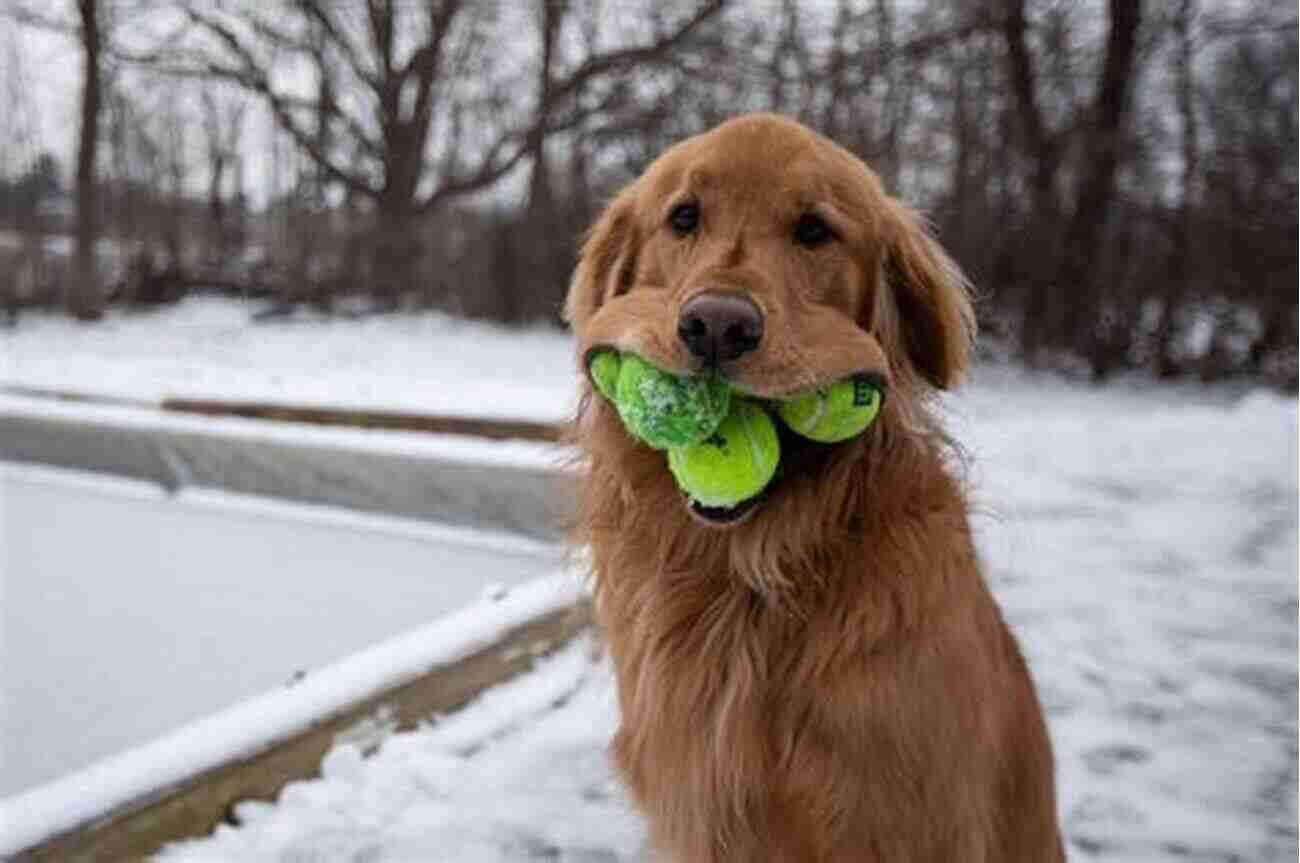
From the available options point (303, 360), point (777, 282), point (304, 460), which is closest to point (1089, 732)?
point (777, 282)

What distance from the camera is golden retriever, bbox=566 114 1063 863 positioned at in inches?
63.7

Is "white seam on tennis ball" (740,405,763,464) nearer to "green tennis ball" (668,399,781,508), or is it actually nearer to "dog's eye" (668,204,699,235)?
"green tennis ball" (668,399,781,508)

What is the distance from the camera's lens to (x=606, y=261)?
2039 mm

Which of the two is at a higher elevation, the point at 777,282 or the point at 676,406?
the point at 777,282

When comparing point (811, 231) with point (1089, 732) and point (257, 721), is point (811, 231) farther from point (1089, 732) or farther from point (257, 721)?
point (1089, 732)

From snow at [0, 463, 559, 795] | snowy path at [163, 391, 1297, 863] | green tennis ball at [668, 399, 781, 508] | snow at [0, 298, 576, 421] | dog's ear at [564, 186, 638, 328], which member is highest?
dog's ear at [564, 186, 638, 328]

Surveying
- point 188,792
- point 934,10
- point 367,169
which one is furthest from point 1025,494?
point 367,169

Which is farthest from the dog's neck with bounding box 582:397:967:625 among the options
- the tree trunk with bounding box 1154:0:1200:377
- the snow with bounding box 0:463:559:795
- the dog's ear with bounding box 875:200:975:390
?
the tree trunk with bounding box 1154:0:1200:377

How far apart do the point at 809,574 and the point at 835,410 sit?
1.01 feet

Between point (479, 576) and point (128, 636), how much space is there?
1501mm

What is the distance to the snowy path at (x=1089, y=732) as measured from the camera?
244cm

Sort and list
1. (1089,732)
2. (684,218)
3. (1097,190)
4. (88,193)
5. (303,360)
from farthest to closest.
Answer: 1. (88,193)
2. (303,360)
3. (1097,190)
4. (1089,732)
5. (684,218)

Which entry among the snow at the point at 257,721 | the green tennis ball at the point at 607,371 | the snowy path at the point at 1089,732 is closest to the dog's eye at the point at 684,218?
the green tennis ball at the point at 607,371

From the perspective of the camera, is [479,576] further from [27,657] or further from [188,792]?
[188,792]
